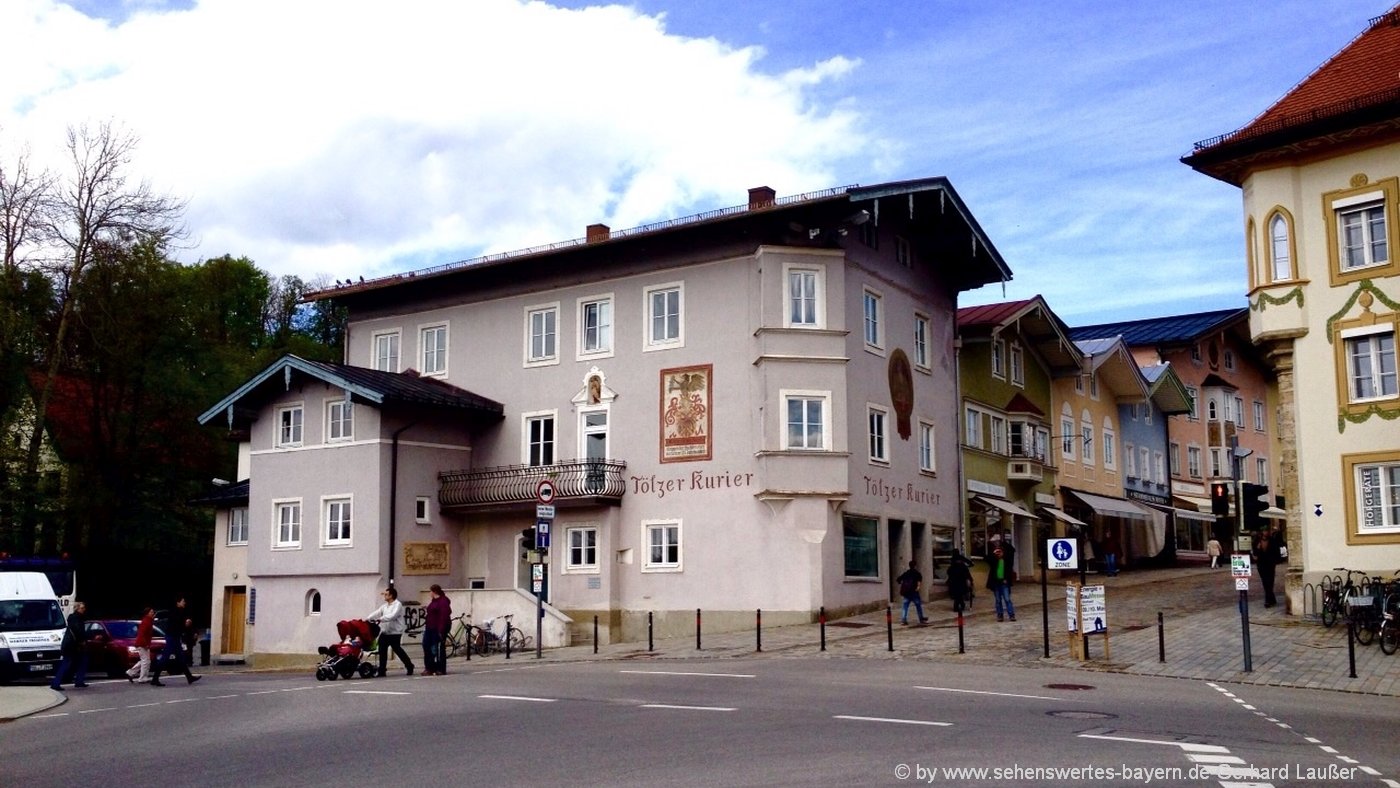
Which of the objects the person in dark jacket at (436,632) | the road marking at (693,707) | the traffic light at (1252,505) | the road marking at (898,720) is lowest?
the road marking at (693,707)

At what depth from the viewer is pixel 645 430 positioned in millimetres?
36062

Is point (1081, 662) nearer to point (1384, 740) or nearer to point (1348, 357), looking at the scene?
point (1384, 740)

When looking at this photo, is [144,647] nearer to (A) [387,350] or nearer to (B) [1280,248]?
(A) [387,350]

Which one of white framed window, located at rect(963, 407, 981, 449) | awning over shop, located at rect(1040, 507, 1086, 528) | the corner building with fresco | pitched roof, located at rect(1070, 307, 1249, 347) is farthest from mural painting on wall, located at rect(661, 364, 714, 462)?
pitched roof, located at rect(1070, 307, 1249, 347)

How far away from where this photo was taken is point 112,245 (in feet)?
146

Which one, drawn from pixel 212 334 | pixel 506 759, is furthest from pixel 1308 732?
pixel 212 334

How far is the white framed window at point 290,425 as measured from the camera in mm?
38938

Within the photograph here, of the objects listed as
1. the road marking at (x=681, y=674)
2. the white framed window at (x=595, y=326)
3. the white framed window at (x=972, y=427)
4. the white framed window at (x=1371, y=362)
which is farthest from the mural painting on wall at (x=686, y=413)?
the white framed window at (x=1371, y=362)

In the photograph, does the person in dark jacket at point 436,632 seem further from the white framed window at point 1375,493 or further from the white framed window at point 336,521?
the white framed window at point 1375,493

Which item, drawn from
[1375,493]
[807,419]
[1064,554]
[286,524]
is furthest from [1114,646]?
[286,524]

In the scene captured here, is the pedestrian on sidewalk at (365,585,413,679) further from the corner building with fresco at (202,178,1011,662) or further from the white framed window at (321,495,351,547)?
the white framed window at (321,495,351,547)

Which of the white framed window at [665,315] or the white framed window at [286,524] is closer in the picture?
the white framed window at [665,315]

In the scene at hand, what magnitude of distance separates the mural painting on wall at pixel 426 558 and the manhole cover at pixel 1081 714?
80.2 feet

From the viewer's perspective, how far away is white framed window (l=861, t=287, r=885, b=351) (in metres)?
36.0
